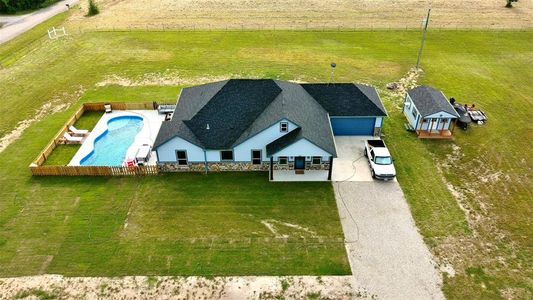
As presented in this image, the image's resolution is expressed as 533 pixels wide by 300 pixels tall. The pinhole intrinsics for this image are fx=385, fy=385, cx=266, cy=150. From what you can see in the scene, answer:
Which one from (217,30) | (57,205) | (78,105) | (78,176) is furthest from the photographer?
(217,30)

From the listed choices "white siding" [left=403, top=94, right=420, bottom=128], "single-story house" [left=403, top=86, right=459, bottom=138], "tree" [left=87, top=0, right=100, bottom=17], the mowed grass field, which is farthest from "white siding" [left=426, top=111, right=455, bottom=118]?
"tree" [left=87, top=0, right=100, bottom=17]

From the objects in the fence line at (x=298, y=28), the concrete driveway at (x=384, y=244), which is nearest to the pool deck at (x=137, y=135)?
the concrete driveway at (x=384, y=244)

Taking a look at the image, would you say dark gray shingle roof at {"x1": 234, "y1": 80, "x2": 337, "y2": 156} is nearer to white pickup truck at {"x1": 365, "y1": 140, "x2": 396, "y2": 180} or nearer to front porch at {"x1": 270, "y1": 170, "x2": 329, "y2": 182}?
front porch at {"x1": 270, "y1": 170, "x2": 329, "y2": 182}

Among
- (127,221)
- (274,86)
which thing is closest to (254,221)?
(127,221)

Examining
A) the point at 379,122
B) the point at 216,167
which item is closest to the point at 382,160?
the point at 379,122

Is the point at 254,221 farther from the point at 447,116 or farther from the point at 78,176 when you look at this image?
the point at 447,116

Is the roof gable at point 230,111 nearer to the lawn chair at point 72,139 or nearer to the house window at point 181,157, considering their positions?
the house window at point 181,157

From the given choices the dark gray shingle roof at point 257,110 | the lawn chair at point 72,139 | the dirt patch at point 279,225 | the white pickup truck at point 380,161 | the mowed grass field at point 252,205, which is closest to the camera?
the mowed grass field at point 252,205
